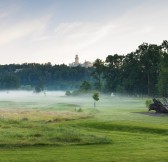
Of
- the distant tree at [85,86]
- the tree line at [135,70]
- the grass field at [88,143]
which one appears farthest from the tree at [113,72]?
the grass field at [88,143]

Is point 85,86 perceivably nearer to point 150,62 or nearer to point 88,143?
point 150,62

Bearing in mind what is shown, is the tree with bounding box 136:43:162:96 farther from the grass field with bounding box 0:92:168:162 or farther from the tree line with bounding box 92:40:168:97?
the grass field with bounding box 0:92:168:162

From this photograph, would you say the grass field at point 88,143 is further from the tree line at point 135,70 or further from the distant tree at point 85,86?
the distant tree at point 85,86

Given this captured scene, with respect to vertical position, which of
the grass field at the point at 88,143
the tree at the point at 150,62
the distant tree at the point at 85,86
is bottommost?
the grass field at the point at 88,143

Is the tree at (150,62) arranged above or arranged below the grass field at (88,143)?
above

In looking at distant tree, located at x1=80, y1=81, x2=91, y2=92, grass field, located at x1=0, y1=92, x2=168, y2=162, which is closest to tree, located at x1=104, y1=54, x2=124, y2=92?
distant tree, located at x1=80, y1=81, x2=91, y2=92

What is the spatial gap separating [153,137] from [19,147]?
519 inches

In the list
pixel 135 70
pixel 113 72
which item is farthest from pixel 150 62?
pixel 113 72

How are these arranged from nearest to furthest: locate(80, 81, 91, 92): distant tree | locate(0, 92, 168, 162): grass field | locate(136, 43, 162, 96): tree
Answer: locate(0, 92, 168, 162): grass field, locate(136, 43, 162, 96): tree, locate(80, 81, 91, 92): distant tree

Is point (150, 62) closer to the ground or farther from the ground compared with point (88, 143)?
farther from the ground

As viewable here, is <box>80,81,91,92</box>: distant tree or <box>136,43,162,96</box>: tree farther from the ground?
<box>136,43,162,96</box>: tree

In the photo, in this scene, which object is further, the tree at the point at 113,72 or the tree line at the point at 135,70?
the tree at the point at 113,72

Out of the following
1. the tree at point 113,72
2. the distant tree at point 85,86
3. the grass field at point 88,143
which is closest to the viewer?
the grass field at point 88,143

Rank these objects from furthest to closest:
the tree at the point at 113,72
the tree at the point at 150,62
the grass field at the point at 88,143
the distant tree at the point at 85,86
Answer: the tree at the point at 113,72
the distant tree at the point at 85,86
the tree at the point at 150,62
the grass field at the point at 88,143
